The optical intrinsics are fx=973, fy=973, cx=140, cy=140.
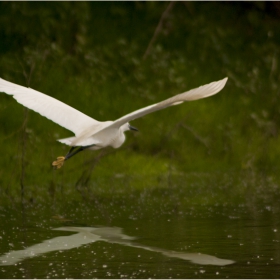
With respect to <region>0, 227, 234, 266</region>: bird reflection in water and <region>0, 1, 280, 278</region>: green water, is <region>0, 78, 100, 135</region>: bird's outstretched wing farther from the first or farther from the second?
<region>0, 227, 234, 266</region>: bird reflection in water

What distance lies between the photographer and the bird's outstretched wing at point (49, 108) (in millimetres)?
9016

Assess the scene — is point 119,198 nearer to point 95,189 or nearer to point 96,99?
point 95,189

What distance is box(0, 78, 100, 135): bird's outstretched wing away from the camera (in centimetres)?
902

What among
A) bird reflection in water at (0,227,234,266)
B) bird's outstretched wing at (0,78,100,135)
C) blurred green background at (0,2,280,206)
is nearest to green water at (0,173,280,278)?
bird reflection in water at (0,227,234,266)

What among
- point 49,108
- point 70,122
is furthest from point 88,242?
point 49,108

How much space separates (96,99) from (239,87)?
247 cm

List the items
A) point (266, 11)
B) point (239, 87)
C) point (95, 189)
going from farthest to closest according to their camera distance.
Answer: point (266, 11) < point (239, 87) < point (95, 189)

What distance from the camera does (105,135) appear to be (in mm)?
8914

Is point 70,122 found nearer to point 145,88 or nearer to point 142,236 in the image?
point 142,236

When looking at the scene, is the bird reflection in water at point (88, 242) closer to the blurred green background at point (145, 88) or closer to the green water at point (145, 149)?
the green water at point (145, 149)

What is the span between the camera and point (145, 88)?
15.0m

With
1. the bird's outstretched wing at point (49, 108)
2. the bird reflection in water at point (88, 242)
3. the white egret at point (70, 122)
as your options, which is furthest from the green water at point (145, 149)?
the bird's outstretched wing at point (49, 108)

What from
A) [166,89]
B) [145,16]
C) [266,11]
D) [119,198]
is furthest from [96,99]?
[266,11]

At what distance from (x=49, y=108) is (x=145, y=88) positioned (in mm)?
5878
